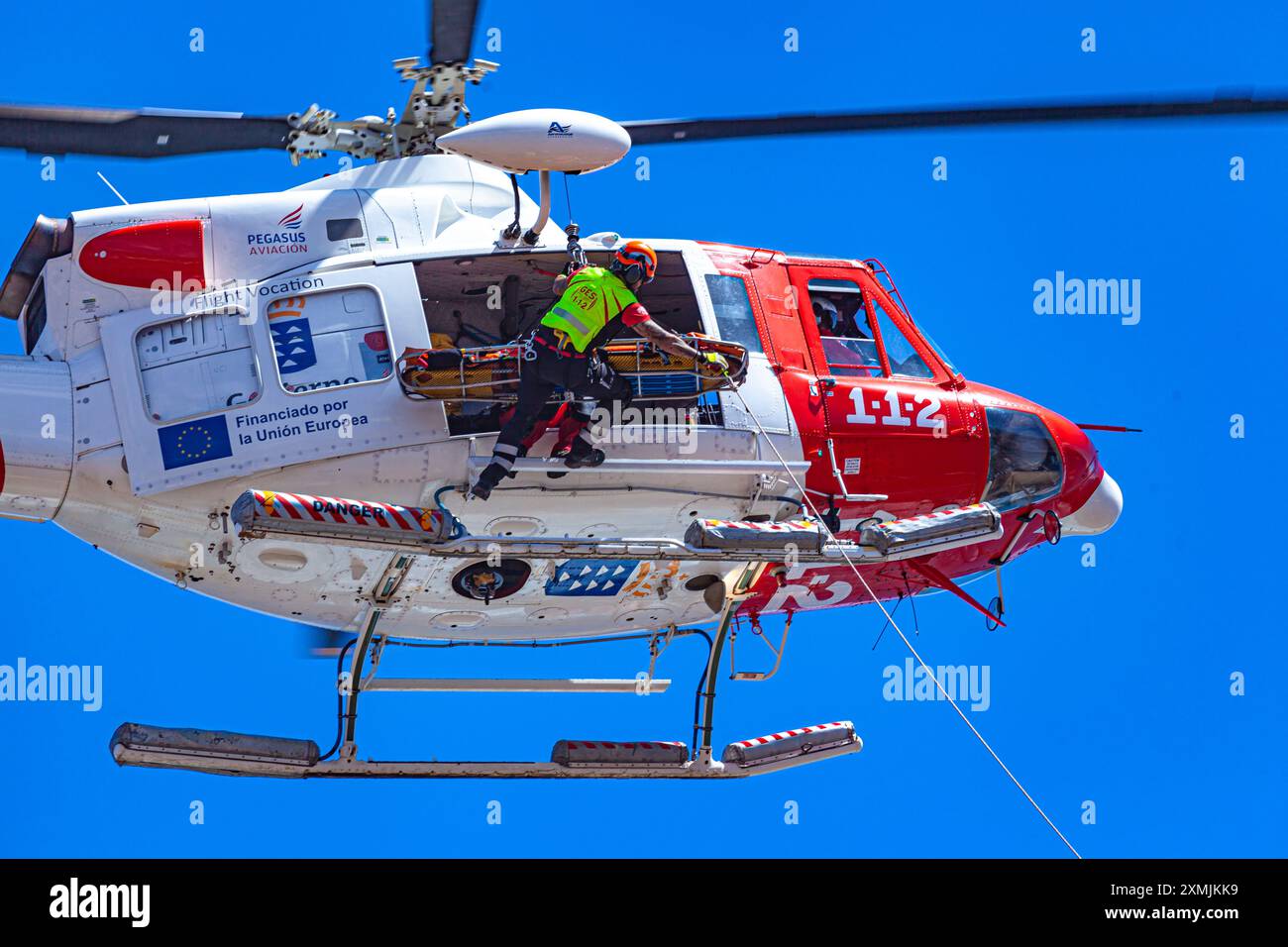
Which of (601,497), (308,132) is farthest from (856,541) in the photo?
(308,132)

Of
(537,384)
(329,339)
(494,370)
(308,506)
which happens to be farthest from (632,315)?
(308,506)

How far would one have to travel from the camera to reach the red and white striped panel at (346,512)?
1152 centimetres

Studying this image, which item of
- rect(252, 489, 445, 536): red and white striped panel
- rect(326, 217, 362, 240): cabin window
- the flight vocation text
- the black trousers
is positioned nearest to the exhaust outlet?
the flight vocation text

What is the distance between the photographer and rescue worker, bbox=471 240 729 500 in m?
12.4

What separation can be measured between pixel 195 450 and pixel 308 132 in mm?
2980

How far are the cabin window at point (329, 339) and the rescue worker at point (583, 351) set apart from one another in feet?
3.10

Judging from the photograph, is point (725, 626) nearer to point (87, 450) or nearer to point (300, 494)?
point (300, 494)

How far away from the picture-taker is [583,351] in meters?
12.4

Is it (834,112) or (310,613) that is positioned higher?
(834,112)

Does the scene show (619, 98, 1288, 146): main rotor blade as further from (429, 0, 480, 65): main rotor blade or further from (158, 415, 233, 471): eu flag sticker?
(158, 415, 233, 471): eu flag sticker

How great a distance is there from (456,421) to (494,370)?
0.44 m

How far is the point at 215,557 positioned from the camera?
12695 mm

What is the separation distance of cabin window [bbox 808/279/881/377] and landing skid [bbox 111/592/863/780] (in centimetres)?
206

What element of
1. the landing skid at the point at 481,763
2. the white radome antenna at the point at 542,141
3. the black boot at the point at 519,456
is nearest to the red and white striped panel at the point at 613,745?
the landing skid at the point at 481,763
